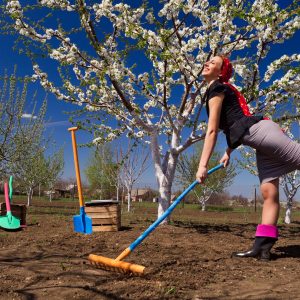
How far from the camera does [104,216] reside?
6383 mm

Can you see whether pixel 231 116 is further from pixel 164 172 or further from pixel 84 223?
pixel 164 172

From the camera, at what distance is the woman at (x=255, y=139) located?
3443mm

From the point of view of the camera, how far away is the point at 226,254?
4.28 m

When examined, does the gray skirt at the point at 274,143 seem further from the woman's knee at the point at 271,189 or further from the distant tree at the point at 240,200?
the distant tree at the point at 240,200

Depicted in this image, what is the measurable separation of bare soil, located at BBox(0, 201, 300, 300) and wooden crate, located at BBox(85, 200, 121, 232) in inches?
37.3

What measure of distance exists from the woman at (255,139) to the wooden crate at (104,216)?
3.05m

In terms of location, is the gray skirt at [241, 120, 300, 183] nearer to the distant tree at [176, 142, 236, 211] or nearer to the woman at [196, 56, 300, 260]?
the woman at [196, 56, 300, 260]

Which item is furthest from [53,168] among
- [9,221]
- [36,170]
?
[9,221]

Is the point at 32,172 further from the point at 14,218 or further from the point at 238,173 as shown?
the point at 14,218

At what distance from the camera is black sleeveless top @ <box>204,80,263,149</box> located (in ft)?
11.5

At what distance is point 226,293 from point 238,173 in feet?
76.5

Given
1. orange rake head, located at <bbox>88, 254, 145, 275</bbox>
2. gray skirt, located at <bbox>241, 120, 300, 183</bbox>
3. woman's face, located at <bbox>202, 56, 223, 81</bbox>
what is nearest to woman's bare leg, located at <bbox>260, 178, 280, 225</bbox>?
gray skirt, located at <bbox>241, 120, 300, 183</bbox>

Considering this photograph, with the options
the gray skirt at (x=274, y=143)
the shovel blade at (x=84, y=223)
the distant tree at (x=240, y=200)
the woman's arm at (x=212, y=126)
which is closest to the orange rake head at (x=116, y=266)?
the woman's arm at (x=212, y=126)

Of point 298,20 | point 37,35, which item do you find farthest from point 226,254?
point 37,35
